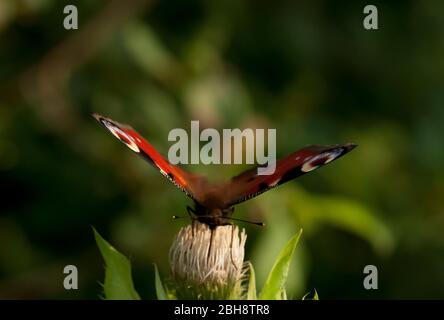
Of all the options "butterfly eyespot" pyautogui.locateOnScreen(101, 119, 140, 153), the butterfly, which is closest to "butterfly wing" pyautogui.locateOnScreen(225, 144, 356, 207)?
the butterfly

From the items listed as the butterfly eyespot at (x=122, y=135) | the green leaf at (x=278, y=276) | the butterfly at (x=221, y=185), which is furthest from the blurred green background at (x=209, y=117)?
the butterfly eyespot at (x=122, y=135)

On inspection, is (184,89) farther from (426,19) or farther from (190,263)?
(190,263)

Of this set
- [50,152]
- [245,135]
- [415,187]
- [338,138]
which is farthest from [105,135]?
[415,187]

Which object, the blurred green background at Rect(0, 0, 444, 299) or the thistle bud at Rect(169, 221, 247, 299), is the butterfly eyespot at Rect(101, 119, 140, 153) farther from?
the blurred green background at Rect(0, 0, 444, 299)

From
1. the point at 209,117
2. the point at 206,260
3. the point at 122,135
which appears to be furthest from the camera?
the point at 209,117

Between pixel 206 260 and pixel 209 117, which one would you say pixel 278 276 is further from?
pixel 209 117

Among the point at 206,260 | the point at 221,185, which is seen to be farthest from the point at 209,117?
the point at 206,260
